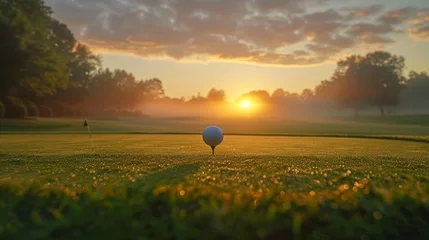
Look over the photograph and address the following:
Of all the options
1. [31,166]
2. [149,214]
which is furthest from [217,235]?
[31,166]

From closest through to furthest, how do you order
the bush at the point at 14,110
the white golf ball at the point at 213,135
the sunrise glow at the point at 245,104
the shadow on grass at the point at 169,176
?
the shadow on grass at the point at 169,176 < the white golf ball at the point at 213,135 < the bush at the point at 14,110 < the sunrise glow at the point at 245,104

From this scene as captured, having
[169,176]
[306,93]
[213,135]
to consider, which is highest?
[306,93]

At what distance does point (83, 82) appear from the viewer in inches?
3386

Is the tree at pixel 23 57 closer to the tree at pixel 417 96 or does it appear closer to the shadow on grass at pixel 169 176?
the shadow on grass at pixel 169 176

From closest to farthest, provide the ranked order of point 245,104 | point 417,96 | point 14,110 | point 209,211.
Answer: point 209,211
point 14,110
point 417,96
point 245,104

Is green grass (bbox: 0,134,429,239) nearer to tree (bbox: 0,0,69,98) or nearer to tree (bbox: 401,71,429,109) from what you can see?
tree (bbox: 0,0,69,98)

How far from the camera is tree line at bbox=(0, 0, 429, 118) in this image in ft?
138

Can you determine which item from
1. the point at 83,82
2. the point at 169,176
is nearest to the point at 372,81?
the point at 83,82

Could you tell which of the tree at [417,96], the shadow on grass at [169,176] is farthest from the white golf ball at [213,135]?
the tree at [417,96]

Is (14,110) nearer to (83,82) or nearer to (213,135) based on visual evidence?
(213,135)

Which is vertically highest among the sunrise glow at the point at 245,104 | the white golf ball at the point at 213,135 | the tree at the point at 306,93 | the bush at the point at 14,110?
the tree at the point at 306,93

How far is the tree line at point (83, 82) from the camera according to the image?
42.0 m

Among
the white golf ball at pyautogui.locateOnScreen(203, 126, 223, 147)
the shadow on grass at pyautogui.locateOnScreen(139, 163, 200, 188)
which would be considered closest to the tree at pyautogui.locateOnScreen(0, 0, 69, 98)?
the white golf ball at pyautogui.locateOnScreen(203, 126, 223, 147)

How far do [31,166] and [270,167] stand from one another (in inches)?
222
